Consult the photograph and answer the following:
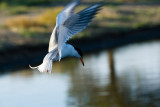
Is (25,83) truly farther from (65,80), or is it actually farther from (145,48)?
(145,48)

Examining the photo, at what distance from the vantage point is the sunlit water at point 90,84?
603 inches

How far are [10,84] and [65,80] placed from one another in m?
2.02

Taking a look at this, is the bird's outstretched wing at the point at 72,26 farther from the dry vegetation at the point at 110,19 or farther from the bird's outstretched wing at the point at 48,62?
the dry vegetation at the point at 110,19

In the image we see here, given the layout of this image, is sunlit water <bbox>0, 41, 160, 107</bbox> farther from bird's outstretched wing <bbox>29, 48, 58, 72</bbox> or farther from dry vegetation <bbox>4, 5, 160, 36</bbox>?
bird's outstretched wing <bbox>29, 48, 58, 72</bbox>

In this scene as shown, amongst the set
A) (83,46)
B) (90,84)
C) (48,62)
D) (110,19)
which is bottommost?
(90,84)

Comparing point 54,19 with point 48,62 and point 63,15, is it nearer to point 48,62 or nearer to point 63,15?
point 48,62

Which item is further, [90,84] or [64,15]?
[90,84]

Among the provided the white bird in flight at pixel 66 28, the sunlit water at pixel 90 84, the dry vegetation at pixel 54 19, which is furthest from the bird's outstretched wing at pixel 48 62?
the dry vegetation at pixel 54 19

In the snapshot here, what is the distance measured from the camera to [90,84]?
17547 millimetres

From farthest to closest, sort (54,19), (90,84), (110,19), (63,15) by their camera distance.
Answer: (110,19), (54,19), (90,84), (63,15)

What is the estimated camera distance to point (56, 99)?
15633 millimetres

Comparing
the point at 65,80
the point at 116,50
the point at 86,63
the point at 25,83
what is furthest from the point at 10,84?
the point at 116,50

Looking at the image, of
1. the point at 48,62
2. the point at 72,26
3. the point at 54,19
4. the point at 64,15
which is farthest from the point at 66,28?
the point at 54,19

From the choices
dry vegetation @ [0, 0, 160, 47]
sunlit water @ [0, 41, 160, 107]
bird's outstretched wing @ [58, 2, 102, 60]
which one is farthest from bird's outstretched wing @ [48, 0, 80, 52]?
dry vegetation @ [0, 0, 160, 47]
